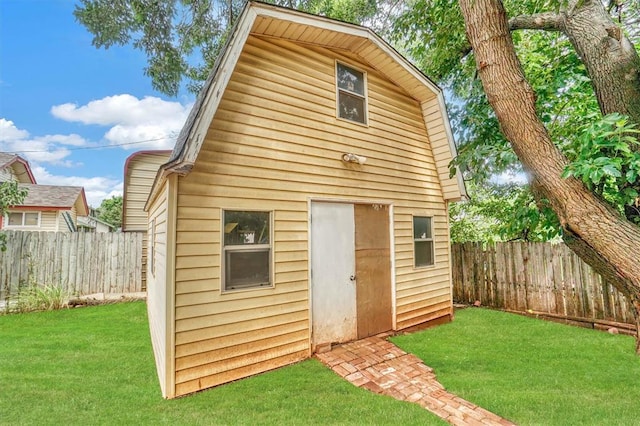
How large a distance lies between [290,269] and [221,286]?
39.5 inches

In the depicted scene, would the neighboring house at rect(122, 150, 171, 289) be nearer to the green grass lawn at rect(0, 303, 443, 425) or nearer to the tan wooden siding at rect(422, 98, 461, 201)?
the green grass lawn at rect(0, 303, 443, 425)

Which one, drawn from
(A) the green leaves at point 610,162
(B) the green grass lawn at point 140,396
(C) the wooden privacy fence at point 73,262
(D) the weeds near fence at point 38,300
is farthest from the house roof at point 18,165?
(A) the green leaves at point 610,162

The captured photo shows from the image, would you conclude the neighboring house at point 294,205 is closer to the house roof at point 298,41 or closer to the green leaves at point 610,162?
the house roof at point 298,41

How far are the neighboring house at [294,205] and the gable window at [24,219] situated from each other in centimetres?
1410

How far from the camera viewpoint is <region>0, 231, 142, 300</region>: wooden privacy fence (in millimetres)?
7871

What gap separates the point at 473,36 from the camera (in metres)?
3.46

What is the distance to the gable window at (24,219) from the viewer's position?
14.1 meters

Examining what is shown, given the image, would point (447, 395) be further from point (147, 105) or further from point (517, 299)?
point (147, 105)

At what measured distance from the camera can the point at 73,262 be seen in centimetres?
836

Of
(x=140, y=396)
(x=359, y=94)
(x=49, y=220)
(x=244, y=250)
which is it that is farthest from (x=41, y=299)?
(x=49, y=220)

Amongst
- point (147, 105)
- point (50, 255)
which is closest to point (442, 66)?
point (50, 255)

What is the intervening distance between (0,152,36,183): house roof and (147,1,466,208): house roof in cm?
1487

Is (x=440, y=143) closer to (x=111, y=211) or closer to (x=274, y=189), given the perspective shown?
(x=274, y=189)

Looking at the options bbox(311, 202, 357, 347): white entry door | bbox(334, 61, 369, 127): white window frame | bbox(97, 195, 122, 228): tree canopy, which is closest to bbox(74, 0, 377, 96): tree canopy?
bbox(334, 61, 369, 127): white window frame
